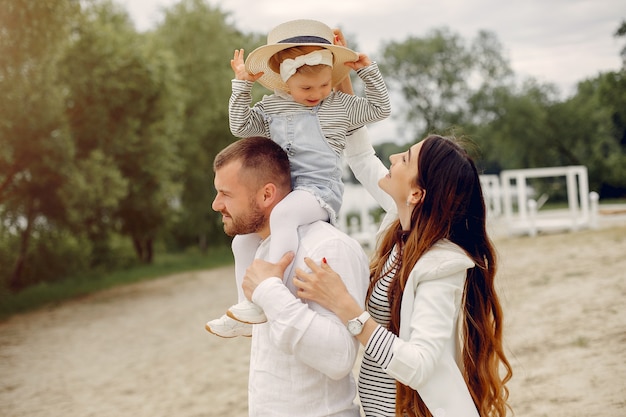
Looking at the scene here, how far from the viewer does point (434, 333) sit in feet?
7.02

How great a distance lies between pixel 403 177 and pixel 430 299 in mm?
427

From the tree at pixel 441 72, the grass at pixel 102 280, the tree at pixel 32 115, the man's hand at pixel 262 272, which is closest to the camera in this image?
the man's hand at pixel 262 272

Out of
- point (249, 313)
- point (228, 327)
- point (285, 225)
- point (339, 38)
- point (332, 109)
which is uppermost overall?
point (339, 38)

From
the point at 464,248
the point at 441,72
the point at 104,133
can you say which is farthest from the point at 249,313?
the point at 441,72

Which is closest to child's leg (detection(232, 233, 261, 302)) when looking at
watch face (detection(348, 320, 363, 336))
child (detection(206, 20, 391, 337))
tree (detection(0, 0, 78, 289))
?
child (detection(206, 20, 391, 337))

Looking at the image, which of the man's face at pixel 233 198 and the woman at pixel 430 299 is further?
the man's face at pixel 233 198

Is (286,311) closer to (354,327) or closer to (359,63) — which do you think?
(354,327)

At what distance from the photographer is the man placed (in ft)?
6.88

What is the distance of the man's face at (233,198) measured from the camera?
238 cm

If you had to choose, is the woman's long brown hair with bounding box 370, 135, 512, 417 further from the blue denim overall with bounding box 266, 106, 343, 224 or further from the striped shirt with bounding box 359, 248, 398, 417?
the blue denim overall with bounding box 266, 106, 343, 224

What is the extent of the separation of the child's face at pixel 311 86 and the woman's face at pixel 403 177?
490 millimetres

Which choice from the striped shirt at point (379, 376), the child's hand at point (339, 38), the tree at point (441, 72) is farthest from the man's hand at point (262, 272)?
the tree at point (441, 72)

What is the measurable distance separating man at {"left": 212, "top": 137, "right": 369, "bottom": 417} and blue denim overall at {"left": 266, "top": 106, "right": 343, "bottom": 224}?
0.32 ft

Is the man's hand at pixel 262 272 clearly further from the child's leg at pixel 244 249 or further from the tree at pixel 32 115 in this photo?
the tree at pixel 32 115
